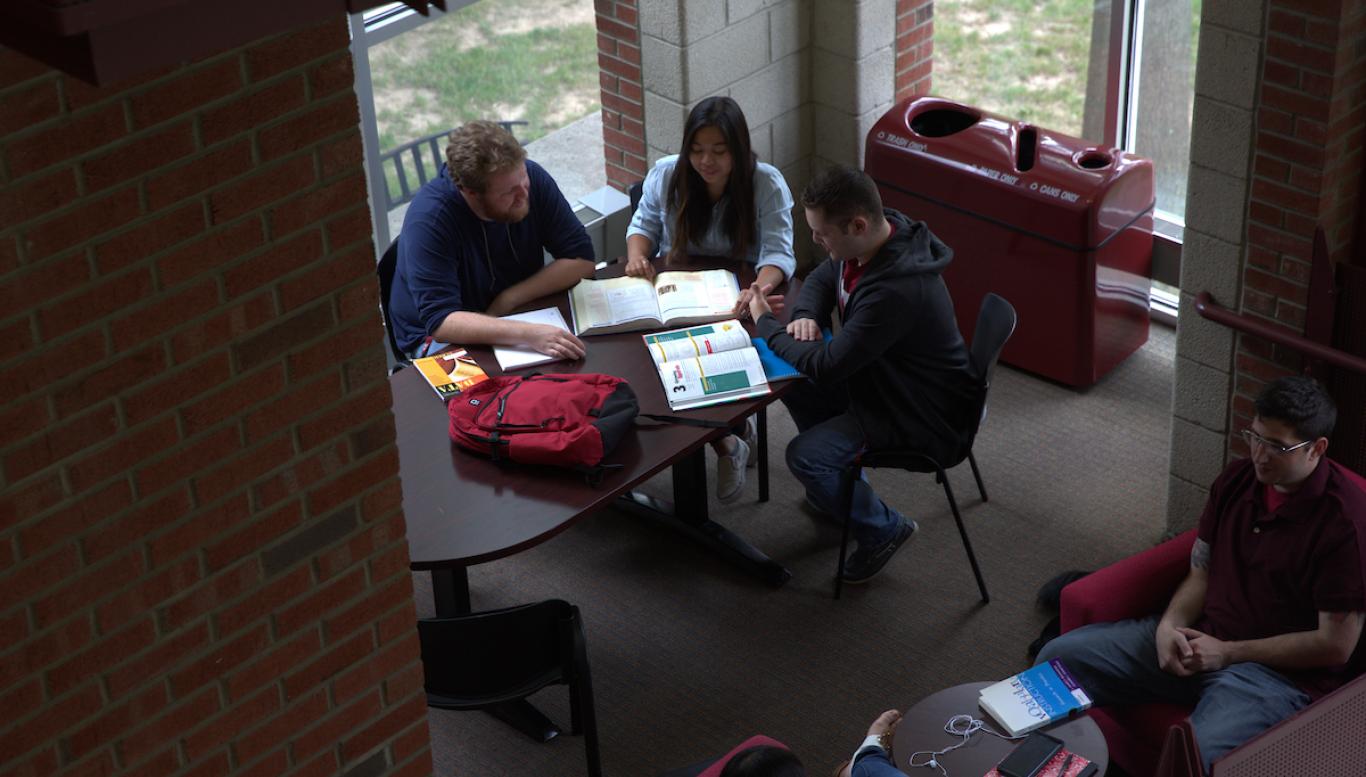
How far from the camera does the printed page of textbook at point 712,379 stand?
4668mm

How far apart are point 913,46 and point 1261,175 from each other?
248cm

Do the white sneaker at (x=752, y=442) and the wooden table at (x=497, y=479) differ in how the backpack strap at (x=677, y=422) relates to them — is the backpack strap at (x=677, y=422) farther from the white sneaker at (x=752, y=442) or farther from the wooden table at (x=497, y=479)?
the white sneaker at (x=752, y=442)

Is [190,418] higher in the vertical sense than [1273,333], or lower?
higher

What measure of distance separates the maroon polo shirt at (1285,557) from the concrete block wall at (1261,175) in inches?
31.8

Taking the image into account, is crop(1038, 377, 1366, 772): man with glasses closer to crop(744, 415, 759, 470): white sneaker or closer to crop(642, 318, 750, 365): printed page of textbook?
crop(642, 318, 750, 365): printed page of textbook

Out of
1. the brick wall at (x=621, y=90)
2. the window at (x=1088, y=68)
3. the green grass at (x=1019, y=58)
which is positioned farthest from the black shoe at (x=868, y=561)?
the green grass at (x=1019, y=58)

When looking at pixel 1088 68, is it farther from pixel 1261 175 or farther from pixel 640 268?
pixel 640 268

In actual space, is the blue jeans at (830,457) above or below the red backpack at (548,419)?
below

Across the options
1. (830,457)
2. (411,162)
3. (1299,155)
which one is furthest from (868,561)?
(411,162)

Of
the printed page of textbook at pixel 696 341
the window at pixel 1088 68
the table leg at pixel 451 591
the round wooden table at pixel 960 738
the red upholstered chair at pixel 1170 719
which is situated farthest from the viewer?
the window at pixel 1088 68

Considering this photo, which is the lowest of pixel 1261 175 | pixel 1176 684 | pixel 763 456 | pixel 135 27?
pixel 763 456

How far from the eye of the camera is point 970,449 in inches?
199

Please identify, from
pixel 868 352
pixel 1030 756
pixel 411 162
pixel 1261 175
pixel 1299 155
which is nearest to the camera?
pixel 1030 756

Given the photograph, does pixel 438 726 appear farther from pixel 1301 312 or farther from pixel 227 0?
pixel 227 0
